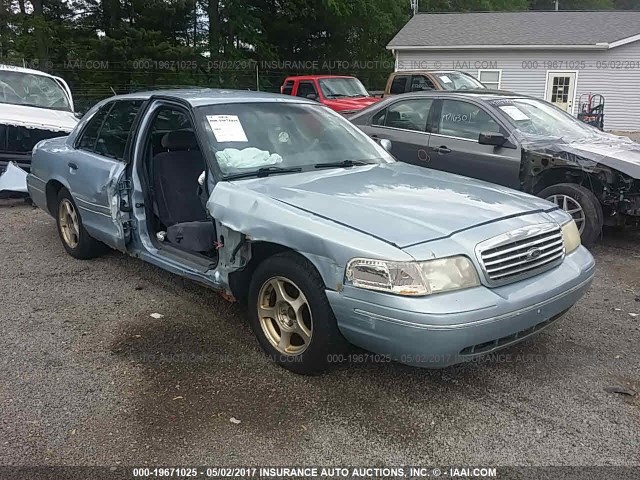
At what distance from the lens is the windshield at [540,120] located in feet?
21.2

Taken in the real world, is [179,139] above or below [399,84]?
below

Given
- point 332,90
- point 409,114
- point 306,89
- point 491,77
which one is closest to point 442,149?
point 409,114

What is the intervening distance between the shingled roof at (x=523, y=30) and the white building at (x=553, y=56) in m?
0.03

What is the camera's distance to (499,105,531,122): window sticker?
21.5 ft

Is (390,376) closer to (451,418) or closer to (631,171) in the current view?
(451,418)

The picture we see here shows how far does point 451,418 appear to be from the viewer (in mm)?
3016

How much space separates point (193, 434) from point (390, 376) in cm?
119

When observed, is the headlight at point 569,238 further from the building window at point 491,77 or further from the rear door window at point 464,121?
the building window at point 491,77

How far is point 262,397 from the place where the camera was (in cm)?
320

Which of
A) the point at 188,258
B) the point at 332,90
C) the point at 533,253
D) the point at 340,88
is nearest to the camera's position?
the point at 533,253

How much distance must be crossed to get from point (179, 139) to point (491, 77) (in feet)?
63.2

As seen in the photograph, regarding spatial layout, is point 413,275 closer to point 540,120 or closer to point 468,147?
point 468,147

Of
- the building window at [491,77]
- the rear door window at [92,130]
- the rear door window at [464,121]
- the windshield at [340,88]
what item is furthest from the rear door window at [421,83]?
the rear door window at [92,130]

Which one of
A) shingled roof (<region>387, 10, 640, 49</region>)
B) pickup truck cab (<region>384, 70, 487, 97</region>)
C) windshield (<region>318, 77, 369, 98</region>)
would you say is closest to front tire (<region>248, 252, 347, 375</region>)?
pickup truck cab (<region>384, 70, 487, 97</region>)
